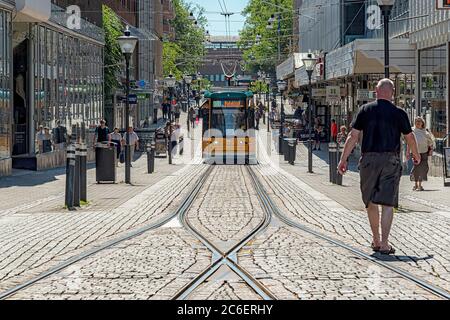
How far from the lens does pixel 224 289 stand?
8672 millimetres

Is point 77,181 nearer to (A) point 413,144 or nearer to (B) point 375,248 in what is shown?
(B) point 375,248

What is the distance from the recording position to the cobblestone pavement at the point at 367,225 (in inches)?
407

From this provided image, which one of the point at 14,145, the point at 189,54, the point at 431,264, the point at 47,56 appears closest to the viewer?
the point at 431,264

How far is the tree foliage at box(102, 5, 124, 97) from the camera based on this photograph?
60844 mm

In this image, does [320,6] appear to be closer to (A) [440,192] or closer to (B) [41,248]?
(A) [440,192]

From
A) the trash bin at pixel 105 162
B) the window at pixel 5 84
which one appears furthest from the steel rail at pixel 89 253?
the window at pixel 5 84

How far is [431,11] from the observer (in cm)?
3575

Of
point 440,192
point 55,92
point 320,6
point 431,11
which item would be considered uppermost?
point 320,6

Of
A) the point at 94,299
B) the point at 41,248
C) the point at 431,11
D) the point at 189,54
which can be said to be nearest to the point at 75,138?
the point at 431,11

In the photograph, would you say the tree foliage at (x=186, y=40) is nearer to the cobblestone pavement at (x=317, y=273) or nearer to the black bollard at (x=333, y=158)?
the black bollard at (x=333, y=158)

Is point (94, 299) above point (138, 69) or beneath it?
beneath

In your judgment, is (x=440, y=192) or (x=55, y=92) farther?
(x=55, y=92)

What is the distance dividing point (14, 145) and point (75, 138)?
8609mm

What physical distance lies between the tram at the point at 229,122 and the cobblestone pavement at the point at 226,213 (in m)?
19.3
